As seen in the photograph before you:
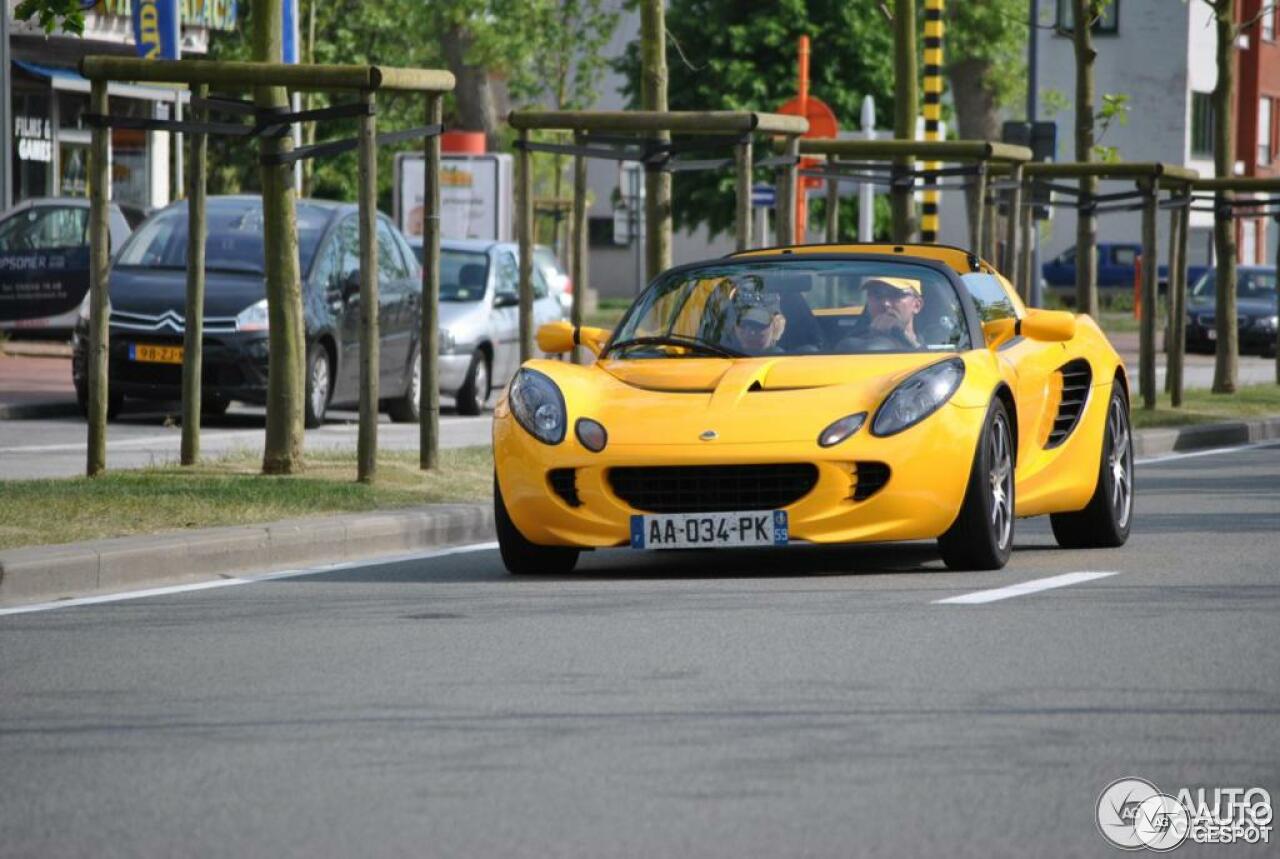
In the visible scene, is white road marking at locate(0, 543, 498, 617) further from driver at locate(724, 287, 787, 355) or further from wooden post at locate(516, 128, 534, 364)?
wooden post at locate(516, 128, 534, 364)

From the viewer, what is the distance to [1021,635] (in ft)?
28.6

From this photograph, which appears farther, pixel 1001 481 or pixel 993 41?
pixel 993 41

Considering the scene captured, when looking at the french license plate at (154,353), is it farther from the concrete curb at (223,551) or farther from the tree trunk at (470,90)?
the tree trunk at (470,90)

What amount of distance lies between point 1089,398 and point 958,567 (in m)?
1.56

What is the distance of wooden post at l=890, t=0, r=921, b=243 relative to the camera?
22172 mm

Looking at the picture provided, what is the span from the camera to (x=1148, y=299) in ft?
79.0

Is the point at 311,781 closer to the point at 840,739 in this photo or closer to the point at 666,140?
the point at 840,739

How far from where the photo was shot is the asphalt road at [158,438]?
1688 cm

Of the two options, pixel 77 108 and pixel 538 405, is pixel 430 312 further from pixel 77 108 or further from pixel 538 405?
pixel 77 108

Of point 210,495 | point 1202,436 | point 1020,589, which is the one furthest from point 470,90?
point 1020,589

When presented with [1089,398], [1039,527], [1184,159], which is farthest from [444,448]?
[1184,159]

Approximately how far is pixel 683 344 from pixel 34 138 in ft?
96.0

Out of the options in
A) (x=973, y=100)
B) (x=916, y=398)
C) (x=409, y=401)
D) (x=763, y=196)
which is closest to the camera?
(x=916, y=398)

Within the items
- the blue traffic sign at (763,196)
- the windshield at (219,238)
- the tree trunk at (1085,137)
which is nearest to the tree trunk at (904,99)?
the tree trunk at (1085,137)
